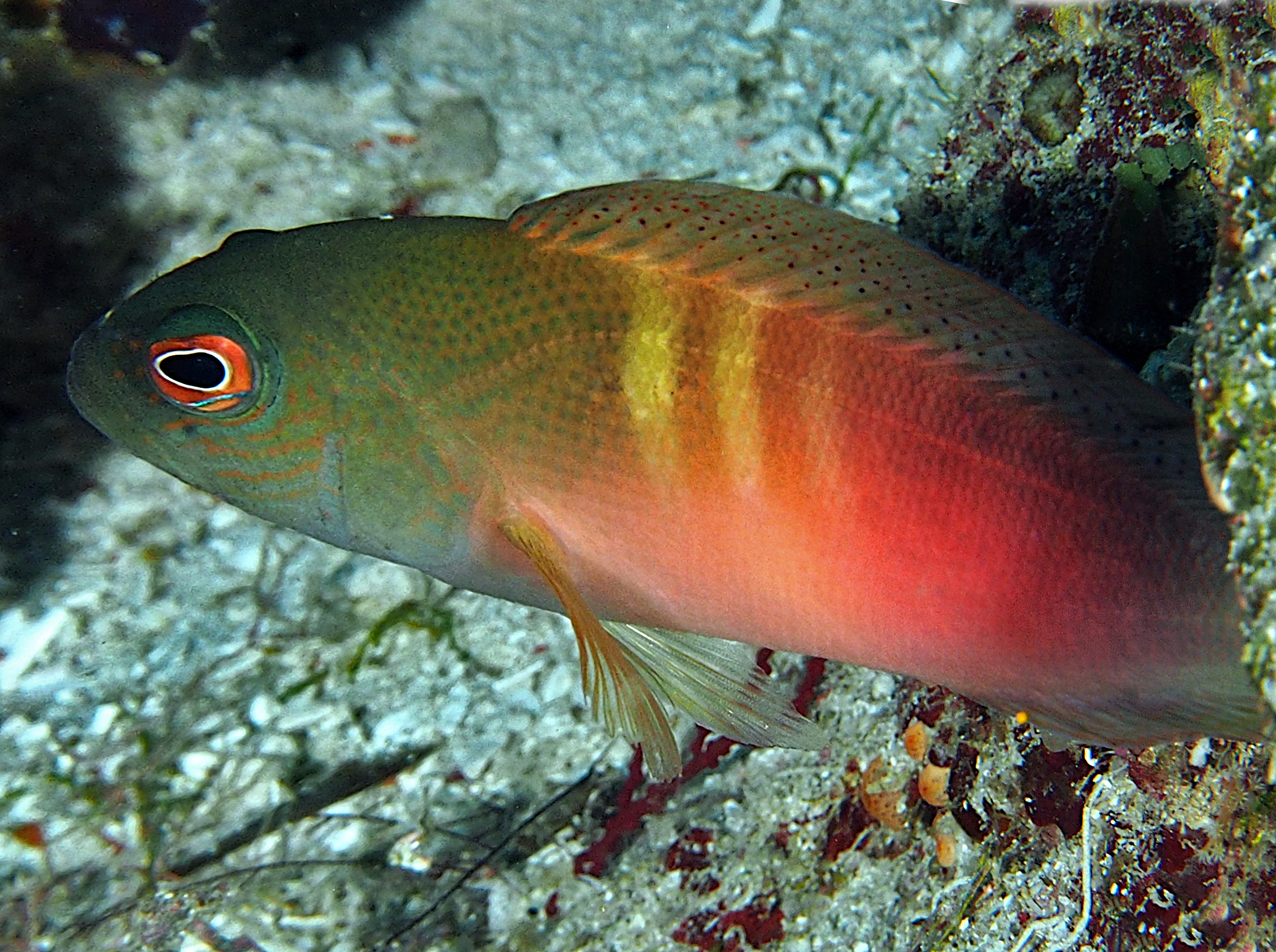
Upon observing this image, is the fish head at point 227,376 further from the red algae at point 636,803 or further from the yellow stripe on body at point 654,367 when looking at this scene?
the red algae at point 636,803

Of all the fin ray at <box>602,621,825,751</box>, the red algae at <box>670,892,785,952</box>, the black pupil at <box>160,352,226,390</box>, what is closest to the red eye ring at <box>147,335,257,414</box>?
the black pupil at <box>160,352,226,390</box>

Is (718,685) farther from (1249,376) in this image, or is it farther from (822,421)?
(1249,376)

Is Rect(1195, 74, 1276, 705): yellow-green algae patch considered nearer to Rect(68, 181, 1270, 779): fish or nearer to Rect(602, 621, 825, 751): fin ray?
Rect(68, 181, 1270, 779): fish

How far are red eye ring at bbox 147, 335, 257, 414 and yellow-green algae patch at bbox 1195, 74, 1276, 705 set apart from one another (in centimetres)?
180

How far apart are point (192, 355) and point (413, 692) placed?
165 centimetres

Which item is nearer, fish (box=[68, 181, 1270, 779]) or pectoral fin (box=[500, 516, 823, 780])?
fish (box=[68, 181, 1270, 779])

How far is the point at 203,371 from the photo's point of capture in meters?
1.86

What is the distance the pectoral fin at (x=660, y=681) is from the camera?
6.15ft

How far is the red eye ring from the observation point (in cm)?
184

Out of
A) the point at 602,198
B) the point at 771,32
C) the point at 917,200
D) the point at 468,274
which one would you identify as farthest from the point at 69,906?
the point at 771,32

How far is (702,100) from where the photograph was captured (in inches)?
132

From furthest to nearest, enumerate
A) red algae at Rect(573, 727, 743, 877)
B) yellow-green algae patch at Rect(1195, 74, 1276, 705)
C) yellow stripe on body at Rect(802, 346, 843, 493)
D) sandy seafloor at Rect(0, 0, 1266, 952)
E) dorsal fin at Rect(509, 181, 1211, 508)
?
red algae at Rect(573, 727, 743, 877) < sandy seafloor at Rect(0, 0, 1266, 952) < yellow stripe on body at Rect(802, 346, 843, 493) < dorsal fin at Rect(509, 181, 1211, 508) < yellow-green algae patch at Rect(1195, 74, 1276, 705)

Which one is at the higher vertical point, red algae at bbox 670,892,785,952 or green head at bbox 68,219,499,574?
green head at bbox 68,219,499,574

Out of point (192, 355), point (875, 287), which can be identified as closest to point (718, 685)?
point (875, 287)
